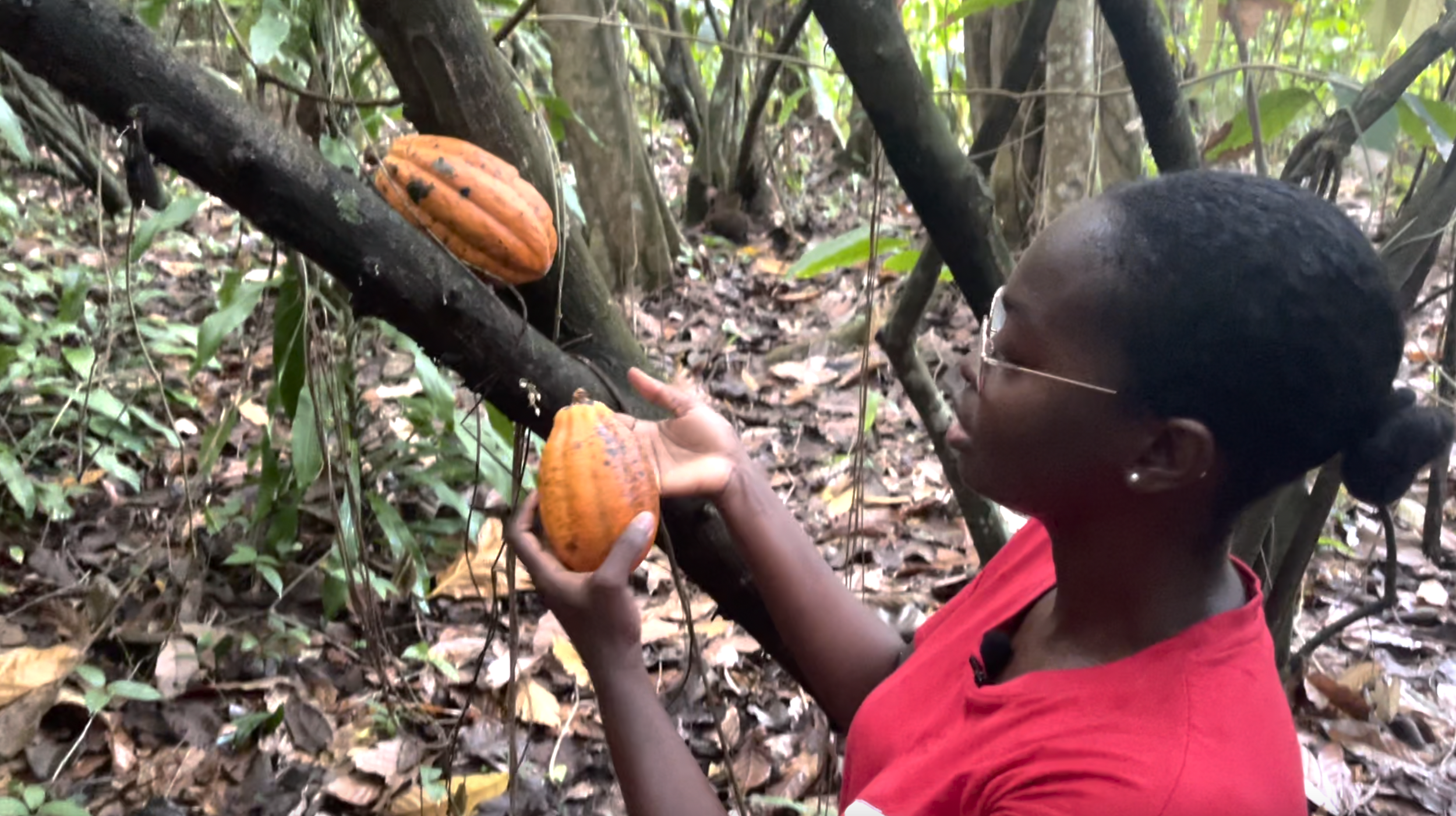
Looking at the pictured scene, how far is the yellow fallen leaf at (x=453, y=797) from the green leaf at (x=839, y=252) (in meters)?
1.16

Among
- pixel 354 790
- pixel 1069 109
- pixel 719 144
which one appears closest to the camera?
pixel 354 790

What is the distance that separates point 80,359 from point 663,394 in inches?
97.4

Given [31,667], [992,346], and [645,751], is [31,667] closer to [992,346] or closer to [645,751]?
[645,751]

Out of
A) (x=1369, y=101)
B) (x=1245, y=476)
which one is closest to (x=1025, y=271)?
(x=1245, y=476)

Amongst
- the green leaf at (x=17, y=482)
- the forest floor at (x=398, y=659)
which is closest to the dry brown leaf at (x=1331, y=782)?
the forest floor at (x=398, y=659)

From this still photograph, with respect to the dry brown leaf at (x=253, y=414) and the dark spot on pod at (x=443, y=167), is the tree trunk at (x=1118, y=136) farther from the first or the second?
the dry brown leaf at (x=253, y=414)

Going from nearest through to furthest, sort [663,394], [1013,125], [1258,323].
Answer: [1258,323] < [663,394] < [1013,125]

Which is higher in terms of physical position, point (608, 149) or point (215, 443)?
point (608, 149)

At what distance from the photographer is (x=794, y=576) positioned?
1.43m

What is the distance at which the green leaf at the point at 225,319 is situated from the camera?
208 cm

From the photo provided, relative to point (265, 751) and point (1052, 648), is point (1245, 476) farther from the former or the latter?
point (265, 751)

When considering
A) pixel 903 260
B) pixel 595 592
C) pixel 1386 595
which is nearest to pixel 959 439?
pixel 595 592

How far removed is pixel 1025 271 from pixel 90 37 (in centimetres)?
97

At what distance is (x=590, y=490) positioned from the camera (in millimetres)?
1142
